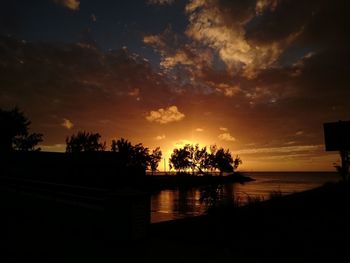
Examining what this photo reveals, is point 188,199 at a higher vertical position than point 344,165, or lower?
lower

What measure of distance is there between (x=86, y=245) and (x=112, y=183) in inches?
108

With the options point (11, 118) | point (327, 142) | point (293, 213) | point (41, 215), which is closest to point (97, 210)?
point (41, 215)

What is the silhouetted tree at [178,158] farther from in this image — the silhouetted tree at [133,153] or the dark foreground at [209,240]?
the dark foreground at [209,240]

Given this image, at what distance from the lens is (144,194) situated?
7.84 metres

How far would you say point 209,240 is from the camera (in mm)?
7723

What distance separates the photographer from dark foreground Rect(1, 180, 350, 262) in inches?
251

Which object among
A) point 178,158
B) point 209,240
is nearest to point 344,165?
point 209,240

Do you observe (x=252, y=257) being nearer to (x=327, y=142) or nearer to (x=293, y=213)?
(x=293, y=213)

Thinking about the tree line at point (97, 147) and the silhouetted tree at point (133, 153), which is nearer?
the tree line at point (97, 147)

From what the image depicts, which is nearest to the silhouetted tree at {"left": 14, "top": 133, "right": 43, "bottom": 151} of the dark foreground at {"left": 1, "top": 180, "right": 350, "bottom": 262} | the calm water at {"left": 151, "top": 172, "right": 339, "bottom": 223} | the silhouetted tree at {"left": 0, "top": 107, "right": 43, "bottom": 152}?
the silhouetted tree at {"left": 0, "top": 107, "right": 43, "bottom": 152}

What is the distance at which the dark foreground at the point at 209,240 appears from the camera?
6371mm

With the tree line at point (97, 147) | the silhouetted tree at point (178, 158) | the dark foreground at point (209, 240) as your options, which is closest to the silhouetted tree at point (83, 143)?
the tree line at point (97, 147)

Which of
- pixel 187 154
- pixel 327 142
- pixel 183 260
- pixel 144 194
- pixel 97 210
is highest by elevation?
pixel 187 154

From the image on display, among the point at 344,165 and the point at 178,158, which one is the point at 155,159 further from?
the point at 344,165
